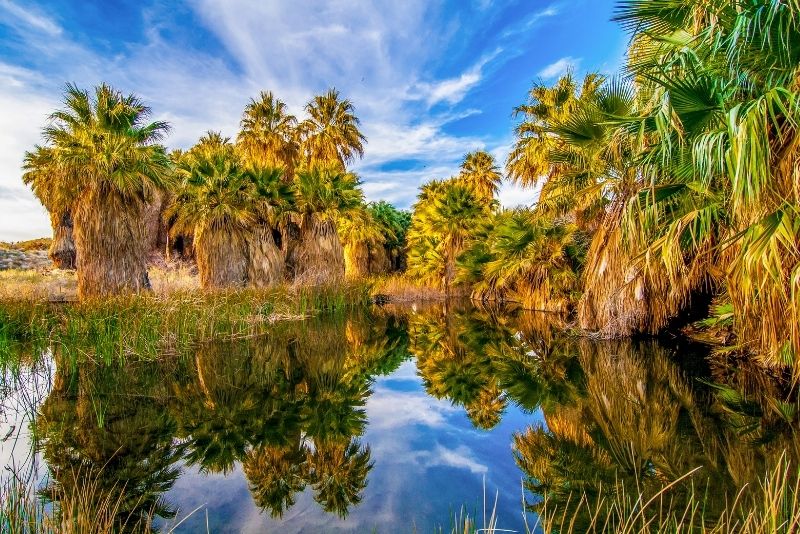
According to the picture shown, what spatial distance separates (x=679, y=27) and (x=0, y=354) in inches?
429

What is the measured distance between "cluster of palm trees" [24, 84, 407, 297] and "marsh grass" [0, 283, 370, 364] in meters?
3.85

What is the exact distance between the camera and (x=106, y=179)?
43.7 ft

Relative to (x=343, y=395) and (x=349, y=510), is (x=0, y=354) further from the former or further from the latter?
(x=349, y=510)

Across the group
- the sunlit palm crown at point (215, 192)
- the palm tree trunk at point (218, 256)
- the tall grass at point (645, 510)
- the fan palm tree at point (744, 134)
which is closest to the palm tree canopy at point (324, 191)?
the sunlit palm crown at point (215, 192)

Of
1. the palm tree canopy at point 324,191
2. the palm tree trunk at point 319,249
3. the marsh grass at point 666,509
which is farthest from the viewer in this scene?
the palm tree trunk at point 319,249

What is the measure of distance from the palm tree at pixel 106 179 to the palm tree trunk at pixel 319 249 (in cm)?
871

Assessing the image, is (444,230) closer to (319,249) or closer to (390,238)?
(319,249)

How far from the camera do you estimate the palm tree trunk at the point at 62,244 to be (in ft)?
94.1

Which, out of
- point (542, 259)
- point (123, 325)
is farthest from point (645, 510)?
point (542, 259)

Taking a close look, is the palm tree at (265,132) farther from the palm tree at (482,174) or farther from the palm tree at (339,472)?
the palm tree at (339,472)

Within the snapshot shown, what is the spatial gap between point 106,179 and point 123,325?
7536mm

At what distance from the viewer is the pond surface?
120 inches

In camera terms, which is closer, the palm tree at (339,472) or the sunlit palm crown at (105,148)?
the palm tree at (339,472)

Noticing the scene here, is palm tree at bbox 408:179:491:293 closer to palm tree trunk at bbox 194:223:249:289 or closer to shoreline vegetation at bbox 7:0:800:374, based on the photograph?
shoreline vegetation at bbox 7:0:800:374
